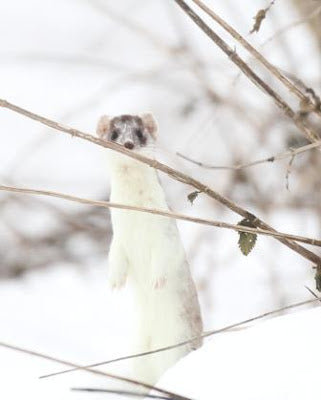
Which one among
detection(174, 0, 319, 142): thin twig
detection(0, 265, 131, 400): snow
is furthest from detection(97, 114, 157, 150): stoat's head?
detection(174, 0, 319, 142): thin twig

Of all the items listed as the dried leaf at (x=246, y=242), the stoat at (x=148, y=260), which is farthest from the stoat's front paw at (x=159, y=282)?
the dried leaf at (x=246, y=242)

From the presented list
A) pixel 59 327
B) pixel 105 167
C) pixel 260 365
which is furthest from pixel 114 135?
pixel 59 327

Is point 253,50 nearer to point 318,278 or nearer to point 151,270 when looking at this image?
point 318,278

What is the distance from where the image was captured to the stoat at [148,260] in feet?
7.29

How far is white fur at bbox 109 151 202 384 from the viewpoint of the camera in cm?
222

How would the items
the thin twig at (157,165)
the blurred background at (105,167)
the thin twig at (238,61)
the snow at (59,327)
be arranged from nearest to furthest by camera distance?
the thin twig at (157,165) → the thin twig at (238,61) → the snow at (59,327) → the blurred background at (105,167)

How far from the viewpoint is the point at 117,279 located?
2.29 m

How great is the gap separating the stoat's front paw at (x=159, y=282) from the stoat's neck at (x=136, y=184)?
0.51 feet

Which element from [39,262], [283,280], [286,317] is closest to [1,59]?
[39,262]

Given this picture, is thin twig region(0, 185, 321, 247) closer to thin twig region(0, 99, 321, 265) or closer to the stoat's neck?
thin twig region(0, 99, 321, 265)

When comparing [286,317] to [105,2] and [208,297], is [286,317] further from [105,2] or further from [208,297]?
[105,2]

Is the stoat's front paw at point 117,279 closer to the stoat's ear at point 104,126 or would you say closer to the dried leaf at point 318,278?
the stoat's ear at point 104,126

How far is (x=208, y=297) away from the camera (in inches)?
128

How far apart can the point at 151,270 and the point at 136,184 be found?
188 millimetres
